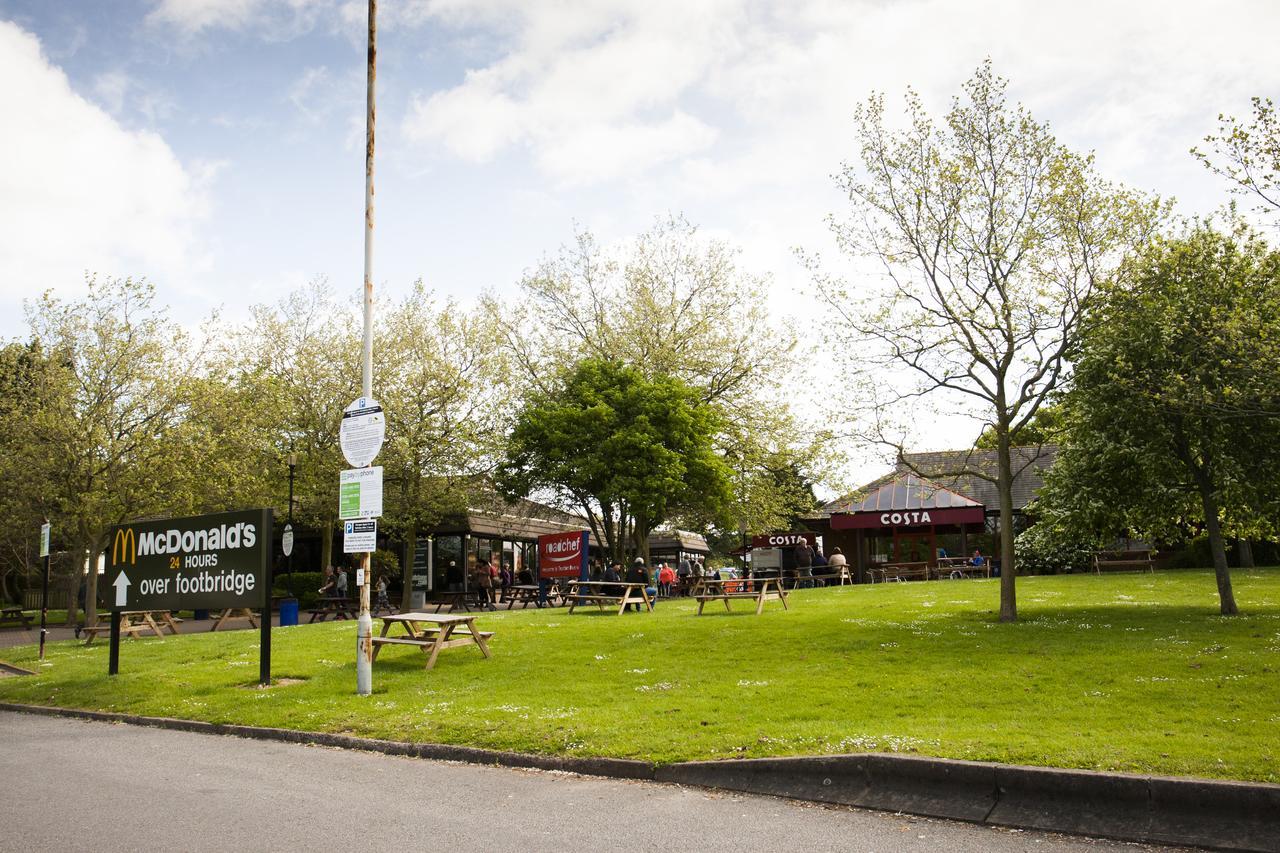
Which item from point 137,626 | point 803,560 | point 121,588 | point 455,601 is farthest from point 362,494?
point 803,560

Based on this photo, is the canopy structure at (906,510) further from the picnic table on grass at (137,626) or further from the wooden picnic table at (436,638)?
the picnic table on grass at (137,626)

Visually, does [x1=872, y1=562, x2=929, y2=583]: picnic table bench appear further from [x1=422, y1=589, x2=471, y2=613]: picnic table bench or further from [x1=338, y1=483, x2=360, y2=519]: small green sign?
[x1=338, y1=483, x2=360, y2=519]: small green sign

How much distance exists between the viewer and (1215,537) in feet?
54.1

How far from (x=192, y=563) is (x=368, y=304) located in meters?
5.37

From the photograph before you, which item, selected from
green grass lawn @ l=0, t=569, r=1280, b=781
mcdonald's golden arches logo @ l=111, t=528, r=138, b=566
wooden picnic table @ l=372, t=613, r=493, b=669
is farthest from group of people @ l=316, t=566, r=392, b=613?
wooden picnic table @ l=372, t=613, r=493, b=669

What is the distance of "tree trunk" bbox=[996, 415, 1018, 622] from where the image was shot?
16.4 meters

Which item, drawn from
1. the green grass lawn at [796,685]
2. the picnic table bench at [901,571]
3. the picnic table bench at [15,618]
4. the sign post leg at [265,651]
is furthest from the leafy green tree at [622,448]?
the sign post leg at [265,651]

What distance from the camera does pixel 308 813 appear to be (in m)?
6.74

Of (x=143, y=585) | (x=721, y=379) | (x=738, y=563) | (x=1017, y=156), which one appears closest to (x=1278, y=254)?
(x=1017, y=156)

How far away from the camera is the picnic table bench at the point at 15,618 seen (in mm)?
29984

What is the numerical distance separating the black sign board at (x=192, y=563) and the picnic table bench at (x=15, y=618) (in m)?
17.7

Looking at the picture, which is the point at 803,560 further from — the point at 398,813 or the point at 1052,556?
the point at 398,813

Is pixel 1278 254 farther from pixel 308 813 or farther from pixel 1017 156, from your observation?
pixel 308 813

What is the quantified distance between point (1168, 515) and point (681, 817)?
1441cm
